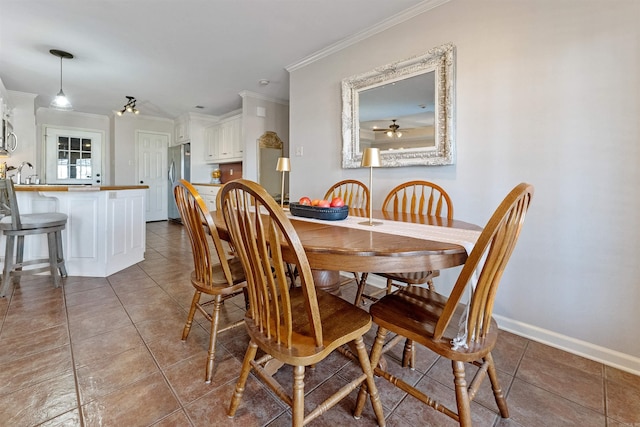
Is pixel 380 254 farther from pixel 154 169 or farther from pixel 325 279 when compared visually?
pixel 154 169

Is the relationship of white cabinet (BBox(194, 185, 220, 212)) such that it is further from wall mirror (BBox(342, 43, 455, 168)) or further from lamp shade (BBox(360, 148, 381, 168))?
lamp shade (BBox(360, 148, 381, 168))

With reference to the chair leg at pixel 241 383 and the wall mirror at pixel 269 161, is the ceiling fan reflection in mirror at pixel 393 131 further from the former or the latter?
the wall mirror at pixel 269 161

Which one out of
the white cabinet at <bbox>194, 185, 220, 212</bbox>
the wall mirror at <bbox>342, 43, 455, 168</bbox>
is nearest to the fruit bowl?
the wall mirror at <bbox>342, 43, 455, 168</bbox>

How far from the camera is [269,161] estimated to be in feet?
15.7

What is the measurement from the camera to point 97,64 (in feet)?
11.3

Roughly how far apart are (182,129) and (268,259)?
6.11 m

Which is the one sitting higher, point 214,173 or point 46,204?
point 214,173

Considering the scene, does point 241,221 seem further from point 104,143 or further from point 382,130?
point 104,143

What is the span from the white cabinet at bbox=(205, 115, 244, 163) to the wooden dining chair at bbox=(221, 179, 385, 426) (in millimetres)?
4163

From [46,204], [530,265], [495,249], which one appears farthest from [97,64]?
[530,265]

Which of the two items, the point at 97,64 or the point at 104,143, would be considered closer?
Result: the point at 97,64

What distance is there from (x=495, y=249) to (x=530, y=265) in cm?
127

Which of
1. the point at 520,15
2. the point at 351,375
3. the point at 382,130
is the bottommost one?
the point at 351,375

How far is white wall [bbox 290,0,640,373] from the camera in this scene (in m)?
1.51
